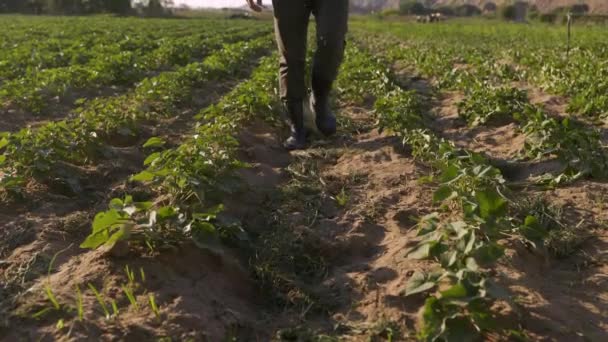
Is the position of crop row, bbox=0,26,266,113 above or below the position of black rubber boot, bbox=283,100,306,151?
above

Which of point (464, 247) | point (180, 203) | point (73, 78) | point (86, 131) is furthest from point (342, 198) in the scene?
point (73, 78)

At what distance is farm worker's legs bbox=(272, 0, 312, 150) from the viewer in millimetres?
4109

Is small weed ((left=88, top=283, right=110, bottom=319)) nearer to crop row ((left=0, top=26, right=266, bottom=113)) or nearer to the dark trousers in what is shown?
the dark trousers

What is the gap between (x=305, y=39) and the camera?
14.0ft

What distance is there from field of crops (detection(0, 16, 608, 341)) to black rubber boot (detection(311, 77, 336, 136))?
0.38ft

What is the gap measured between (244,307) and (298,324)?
0.24 metres

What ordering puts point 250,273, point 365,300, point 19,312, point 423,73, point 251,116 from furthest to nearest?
point 423,73, point 251,116, point 250,273, point 365,300, point 19,312

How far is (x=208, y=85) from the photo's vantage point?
789 cm

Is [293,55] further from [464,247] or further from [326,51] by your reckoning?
[464,247]

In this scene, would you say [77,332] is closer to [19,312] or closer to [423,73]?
[19,312]

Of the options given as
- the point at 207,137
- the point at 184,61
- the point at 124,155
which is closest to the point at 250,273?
the point at 207,137

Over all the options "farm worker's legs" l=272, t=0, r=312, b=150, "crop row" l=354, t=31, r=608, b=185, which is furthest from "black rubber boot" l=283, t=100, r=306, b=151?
"crop row" l=354, t=31, r=608, b=185

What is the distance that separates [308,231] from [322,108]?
2.01 m

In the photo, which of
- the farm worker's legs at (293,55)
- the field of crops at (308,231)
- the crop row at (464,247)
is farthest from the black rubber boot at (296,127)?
the crop row at (464,247)
